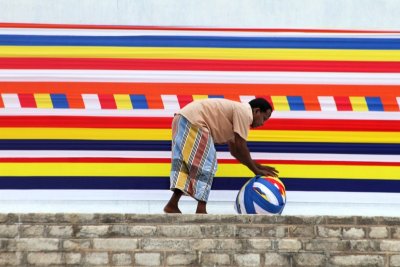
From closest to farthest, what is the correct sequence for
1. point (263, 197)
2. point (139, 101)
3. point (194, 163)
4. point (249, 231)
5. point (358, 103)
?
1. point (249, 231)
2. point (263, 197)
3. point (194, 163)
4. point (139, 101)
5. point (358, 103)

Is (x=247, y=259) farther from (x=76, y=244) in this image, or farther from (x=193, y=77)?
(x=193, y=77)

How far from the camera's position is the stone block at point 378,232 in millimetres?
7746

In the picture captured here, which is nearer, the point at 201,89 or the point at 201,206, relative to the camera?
the point at 201,206

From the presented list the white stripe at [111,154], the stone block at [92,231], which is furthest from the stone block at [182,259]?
the white stripe at [111,154]

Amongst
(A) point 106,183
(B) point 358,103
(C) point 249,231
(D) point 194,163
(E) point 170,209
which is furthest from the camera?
(B) point 358,103

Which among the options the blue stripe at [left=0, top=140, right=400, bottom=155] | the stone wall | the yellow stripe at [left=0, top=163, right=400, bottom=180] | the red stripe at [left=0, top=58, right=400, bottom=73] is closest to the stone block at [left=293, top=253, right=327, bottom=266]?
the stone wall

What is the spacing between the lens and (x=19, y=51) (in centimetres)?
927

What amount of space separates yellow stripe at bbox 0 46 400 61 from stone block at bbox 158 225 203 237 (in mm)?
2155

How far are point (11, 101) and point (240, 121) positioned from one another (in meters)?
2.10

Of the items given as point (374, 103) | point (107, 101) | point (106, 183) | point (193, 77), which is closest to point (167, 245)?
point (106, 183)

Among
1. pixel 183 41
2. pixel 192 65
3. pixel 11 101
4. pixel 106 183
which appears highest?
pixel 183 41

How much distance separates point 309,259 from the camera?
24.9 feet

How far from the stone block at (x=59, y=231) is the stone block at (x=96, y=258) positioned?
0.22 meters

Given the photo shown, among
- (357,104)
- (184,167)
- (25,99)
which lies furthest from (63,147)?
(357,104)
